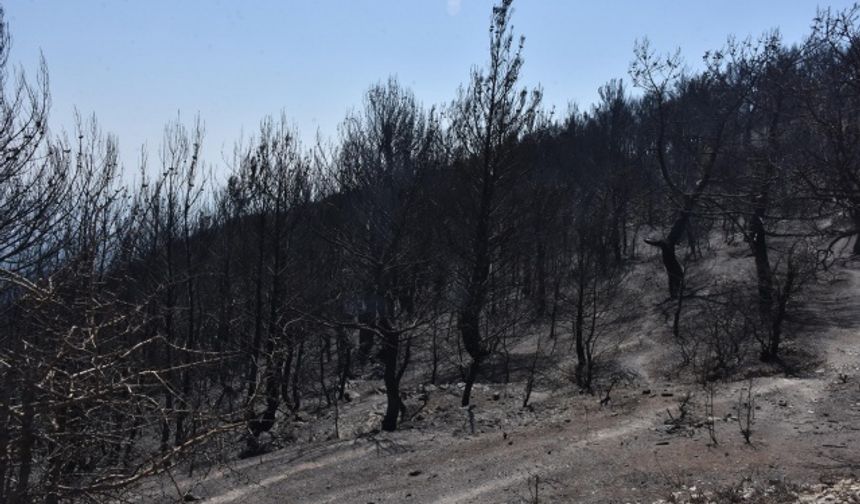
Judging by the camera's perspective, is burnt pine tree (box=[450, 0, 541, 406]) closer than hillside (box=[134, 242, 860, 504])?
No

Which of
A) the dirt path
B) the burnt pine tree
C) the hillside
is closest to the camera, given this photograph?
the hillside

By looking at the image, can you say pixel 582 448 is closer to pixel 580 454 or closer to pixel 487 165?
pixel 580 454

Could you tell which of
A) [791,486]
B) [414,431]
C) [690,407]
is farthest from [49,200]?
[690,407]

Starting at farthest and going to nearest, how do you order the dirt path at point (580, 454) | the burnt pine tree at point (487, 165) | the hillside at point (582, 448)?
the burnt pine tree at point (487, 165) < the dirt path at point (580, 454) < the hillside at point (582, 448)

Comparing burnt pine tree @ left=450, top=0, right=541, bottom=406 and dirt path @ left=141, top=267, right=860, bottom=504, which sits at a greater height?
burnt pine tree @ left=450, top=0, right=541, bottom=406

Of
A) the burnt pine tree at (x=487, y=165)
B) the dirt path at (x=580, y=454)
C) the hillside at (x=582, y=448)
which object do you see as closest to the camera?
the hillside at (x=582, y=448)

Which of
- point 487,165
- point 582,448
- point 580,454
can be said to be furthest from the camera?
point 487,165

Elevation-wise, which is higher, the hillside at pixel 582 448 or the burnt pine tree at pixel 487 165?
the burnt pine tree at pixel 487 165

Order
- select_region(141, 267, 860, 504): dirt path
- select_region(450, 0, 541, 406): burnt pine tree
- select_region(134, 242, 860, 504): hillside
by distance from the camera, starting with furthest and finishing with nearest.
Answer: select_region(450, 0, 541, 406): burnt pine tree, select_region(141, 267, 860, 504): dirt path, select_region(134, 242, 860, 504): hillside

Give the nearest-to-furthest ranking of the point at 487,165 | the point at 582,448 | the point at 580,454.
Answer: the point at 580,454, the point at 582,448, the point at 487,165

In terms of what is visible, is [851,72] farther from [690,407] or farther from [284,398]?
[284,398]

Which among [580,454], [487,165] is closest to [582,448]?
[580,454]

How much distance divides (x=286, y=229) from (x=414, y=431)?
719 cm

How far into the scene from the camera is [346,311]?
19.6 m
